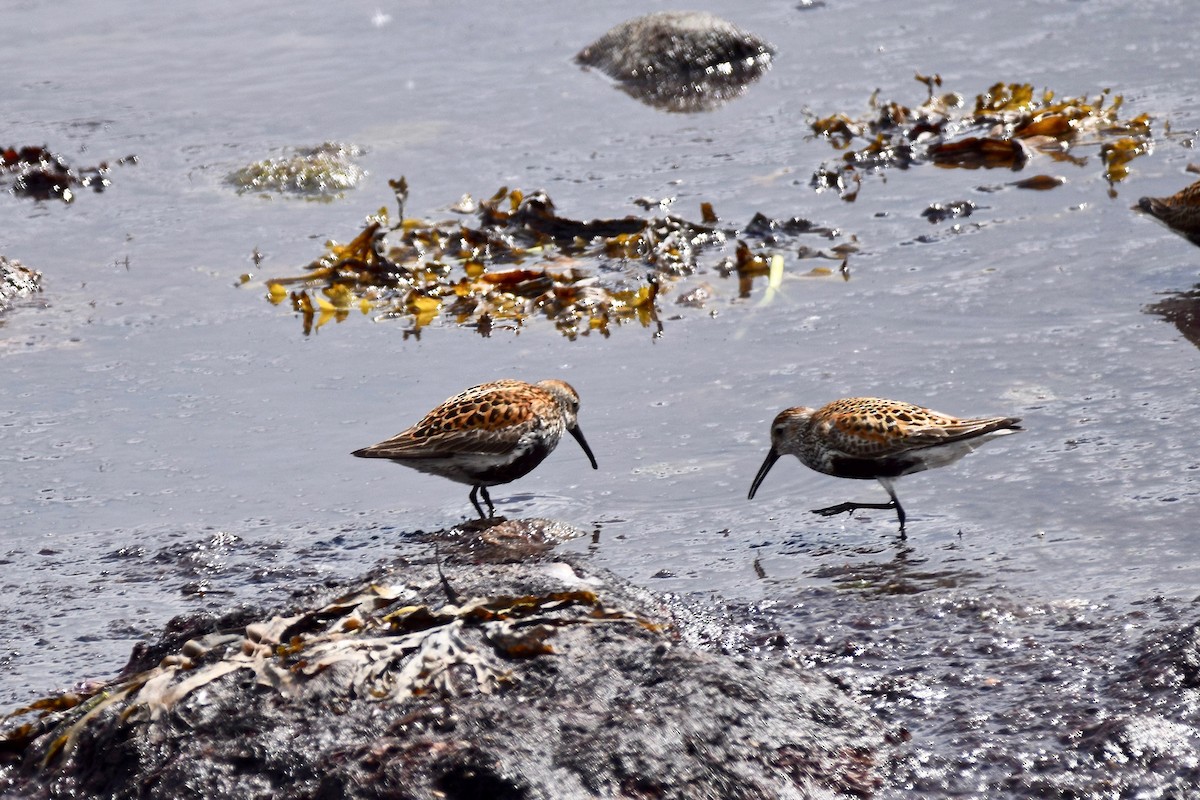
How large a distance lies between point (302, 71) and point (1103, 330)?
1055 cm

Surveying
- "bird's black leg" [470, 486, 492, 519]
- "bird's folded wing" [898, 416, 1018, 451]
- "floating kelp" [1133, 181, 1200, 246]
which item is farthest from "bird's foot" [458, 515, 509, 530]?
"floating kelp" [1133, 181, 1200, 246]

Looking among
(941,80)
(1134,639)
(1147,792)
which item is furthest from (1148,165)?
(1147,792)

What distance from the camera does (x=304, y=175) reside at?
13477mm

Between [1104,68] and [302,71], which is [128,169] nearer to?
[302,71]

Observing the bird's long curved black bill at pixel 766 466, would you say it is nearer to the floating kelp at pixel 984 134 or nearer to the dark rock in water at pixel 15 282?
the floating kelp at pixel 984 134

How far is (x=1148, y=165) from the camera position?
479 inches

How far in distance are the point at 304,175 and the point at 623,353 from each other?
5019mm

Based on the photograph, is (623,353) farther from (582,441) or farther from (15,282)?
(15,282)

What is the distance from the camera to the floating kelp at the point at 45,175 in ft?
44.9

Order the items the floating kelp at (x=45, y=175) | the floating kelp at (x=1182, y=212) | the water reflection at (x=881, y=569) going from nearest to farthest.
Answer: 1. the water reflection at (x=881, y=569)
2. the floating kelp at (x=1182, y=212)
3. the floating kelp at (x=45, y=175)

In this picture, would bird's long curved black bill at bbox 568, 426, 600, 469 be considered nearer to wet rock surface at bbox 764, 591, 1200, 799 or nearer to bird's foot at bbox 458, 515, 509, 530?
bird's foot at bbox 458, 515, 509, 530

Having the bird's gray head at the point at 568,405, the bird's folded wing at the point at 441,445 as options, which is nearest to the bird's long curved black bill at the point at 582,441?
the bird's gray head at the point at 568,405

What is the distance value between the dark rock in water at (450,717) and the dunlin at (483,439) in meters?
2.16

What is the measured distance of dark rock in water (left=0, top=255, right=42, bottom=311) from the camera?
35.7 feet
